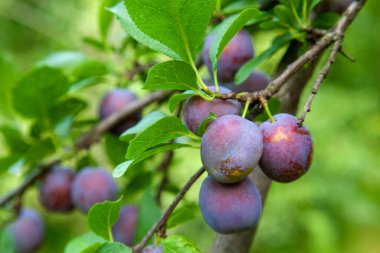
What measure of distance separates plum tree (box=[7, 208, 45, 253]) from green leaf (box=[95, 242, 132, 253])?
A: 441 millimetres

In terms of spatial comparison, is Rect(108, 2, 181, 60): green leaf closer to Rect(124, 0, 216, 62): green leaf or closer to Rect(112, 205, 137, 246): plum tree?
Rect(124, 0, 216, 62): green leaf

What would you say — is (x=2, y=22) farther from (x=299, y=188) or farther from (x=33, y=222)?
(x=33, y=222)

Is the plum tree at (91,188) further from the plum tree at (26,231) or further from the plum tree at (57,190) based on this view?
the plum tree at (26,231)

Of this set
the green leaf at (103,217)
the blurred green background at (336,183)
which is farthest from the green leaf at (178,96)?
the blurred green background at (336,183)

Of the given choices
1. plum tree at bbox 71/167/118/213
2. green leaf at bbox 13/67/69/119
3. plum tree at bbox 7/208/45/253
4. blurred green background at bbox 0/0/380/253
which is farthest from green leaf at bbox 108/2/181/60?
blurred green background at bbox 0/0/380/253

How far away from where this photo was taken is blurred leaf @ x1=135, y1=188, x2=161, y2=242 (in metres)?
0.77

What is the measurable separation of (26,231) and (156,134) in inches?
21.8

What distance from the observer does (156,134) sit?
0.51m

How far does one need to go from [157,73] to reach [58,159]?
0.50 meters

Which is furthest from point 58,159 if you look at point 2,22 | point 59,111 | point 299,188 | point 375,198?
point 2,22

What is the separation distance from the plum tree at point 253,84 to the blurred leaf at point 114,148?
0.26 m

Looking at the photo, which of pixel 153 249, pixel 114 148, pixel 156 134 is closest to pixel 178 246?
pixel 153 249

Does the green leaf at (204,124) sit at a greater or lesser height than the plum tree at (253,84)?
greater

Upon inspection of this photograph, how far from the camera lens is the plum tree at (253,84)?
0.70 meters
